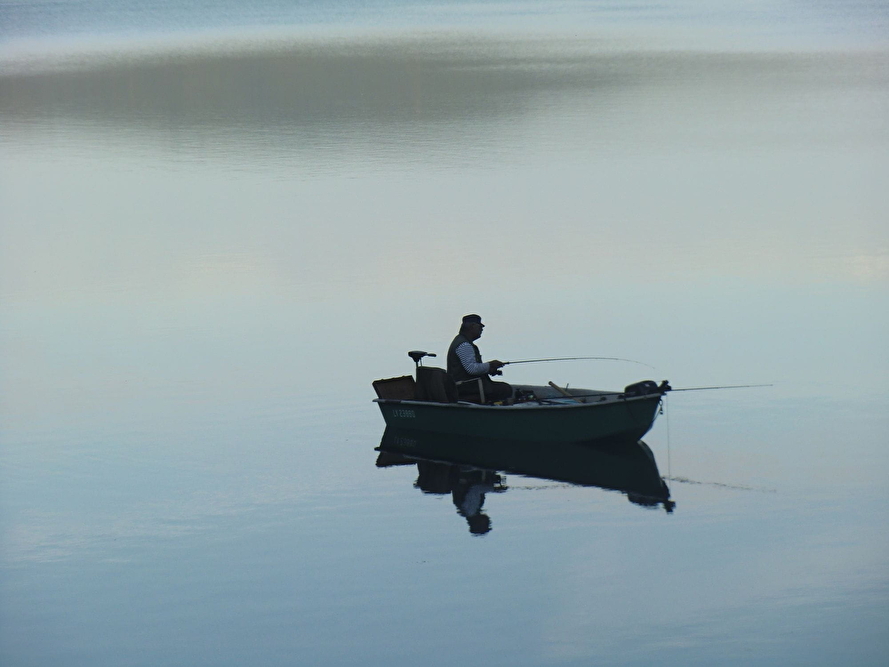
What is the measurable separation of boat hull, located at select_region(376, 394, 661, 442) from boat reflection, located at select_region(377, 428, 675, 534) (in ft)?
0.27

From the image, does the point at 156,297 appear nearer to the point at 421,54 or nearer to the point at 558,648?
the point at 558,648

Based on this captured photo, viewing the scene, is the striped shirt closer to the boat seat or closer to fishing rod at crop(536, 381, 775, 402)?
the boat seat

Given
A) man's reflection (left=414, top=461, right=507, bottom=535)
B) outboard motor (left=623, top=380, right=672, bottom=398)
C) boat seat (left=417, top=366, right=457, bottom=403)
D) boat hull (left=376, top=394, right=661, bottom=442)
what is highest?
boat seat (left=417, top=366, right=457, bottom=403)

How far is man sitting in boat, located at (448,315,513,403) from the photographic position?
13.8 m

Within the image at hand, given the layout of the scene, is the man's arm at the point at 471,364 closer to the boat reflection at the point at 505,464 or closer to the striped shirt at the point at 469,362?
the striped shirt at the point at 469,362

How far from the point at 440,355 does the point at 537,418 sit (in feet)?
10.1

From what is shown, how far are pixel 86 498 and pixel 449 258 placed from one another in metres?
9.41

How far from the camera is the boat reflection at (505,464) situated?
474 inches

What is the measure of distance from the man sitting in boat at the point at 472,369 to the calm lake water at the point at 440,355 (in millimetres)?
1058

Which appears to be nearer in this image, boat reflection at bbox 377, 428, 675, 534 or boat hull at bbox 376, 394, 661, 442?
boat reflection at bbox 377, 428, 675, 534

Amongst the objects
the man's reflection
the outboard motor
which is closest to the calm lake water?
the man's reflection

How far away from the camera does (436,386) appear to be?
540 inches

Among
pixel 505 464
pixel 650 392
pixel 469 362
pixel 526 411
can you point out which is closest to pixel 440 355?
pixel 469 362

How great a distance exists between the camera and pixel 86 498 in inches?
480
